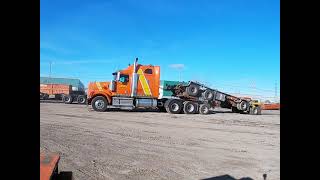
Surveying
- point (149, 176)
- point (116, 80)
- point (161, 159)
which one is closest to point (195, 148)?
point (161, 159)

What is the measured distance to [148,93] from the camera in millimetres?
28094

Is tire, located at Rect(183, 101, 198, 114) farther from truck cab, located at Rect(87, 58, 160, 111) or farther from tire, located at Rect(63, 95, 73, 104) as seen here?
tire, located at Rect(63, 95, 73, 104)

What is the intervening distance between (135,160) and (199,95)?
72.2 feet

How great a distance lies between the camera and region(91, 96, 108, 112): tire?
1038 inches

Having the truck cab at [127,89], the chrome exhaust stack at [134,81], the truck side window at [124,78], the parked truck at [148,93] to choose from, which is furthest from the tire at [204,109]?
the truck side window at [124,78]

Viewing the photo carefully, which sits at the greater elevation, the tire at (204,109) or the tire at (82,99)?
the tire at (82,99)

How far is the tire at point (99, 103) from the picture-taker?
86.5ft

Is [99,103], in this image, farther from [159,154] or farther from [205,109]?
[159,154]

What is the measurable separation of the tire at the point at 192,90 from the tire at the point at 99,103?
6.99 meters

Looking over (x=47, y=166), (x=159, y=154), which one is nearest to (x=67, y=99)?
(x=159, y=154)

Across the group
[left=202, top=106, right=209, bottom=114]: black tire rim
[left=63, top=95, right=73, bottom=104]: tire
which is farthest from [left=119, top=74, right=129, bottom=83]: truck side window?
[left=63, top=95, right=73, bottom=104]: tire

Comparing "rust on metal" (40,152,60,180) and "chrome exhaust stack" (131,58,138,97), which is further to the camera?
"chrome exhaust stack" (131,58,138,97)

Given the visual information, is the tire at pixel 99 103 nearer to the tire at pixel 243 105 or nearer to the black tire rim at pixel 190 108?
the black tire rim at pixel 190 108
